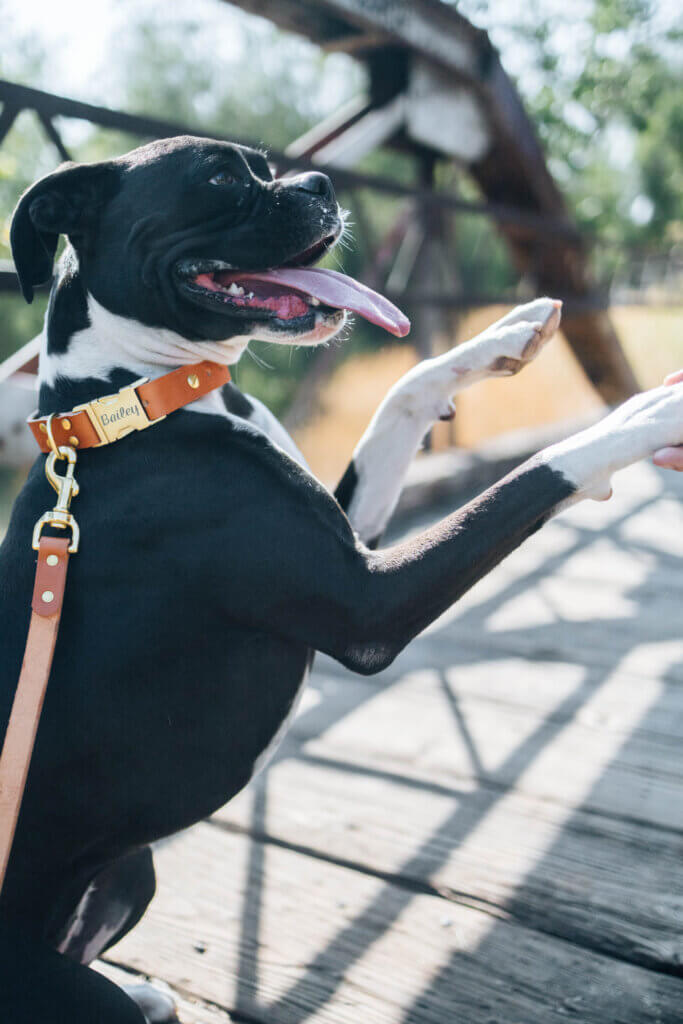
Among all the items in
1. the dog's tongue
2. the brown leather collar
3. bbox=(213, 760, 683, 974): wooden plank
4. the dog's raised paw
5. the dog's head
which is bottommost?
bbox=(213, 760, 683, 974): wooden plank

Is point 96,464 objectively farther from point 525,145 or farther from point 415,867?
point 525,145

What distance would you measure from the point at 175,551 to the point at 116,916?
2.01ft

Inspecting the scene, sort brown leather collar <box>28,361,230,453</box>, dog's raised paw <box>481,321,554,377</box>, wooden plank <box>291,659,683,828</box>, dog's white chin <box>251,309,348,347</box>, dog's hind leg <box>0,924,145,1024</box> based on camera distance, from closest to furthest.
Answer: dog's hind leg <box>0,924,145,1024</box> < brown leather collar <box>28,361,230,453</box> < dog's white chin <box>251,309,348,347</box> < dog's raised paw <box>481,321,554,377</box> < wooden plank <box>291,659,683,828</box>

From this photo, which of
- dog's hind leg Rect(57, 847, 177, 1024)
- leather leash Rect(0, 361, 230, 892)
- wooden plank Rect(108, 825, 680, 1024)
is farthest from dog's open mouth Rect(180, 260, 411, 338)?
wooden plank Rect(108, 825, 680, 1024)

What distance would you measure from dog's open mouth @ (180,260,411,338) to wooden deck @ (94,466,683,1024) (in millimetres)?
1012

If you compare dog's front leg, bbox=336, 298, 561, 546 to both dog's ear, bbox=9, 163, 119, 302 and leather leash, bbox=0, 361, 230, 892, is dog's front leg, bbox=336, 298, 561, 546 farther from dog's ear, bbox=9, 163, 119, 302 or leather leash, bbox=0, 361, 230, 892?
dog's ear, bbox=9, 163, 119, 302

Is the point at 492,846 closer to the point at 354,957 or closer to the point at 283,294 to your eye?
the point at 354,957

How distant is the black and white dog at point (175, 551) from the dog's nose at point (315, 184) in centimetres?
2

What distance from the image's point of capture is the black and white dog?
1.22 m

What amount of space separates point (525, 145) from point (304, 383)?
241 cm

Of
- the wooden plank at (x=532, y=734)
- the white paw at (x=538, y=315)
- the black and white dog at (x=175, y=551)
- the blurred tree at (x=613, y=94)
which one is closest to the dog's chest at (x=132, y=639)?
the black and white dog at (x=175, y=551)

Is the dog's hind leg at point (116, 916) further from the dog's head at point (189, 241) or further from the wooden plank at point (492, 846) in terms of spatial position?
the dog's head at point (189, 241)

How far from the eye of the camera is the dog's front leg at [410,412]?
5.24ft

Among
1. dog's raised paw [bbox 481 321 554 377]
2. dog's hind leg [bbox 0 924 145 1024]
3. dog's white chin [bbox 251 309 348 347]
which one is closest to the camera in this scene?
dog's hind leg [bbox 0 924 145 1024]
